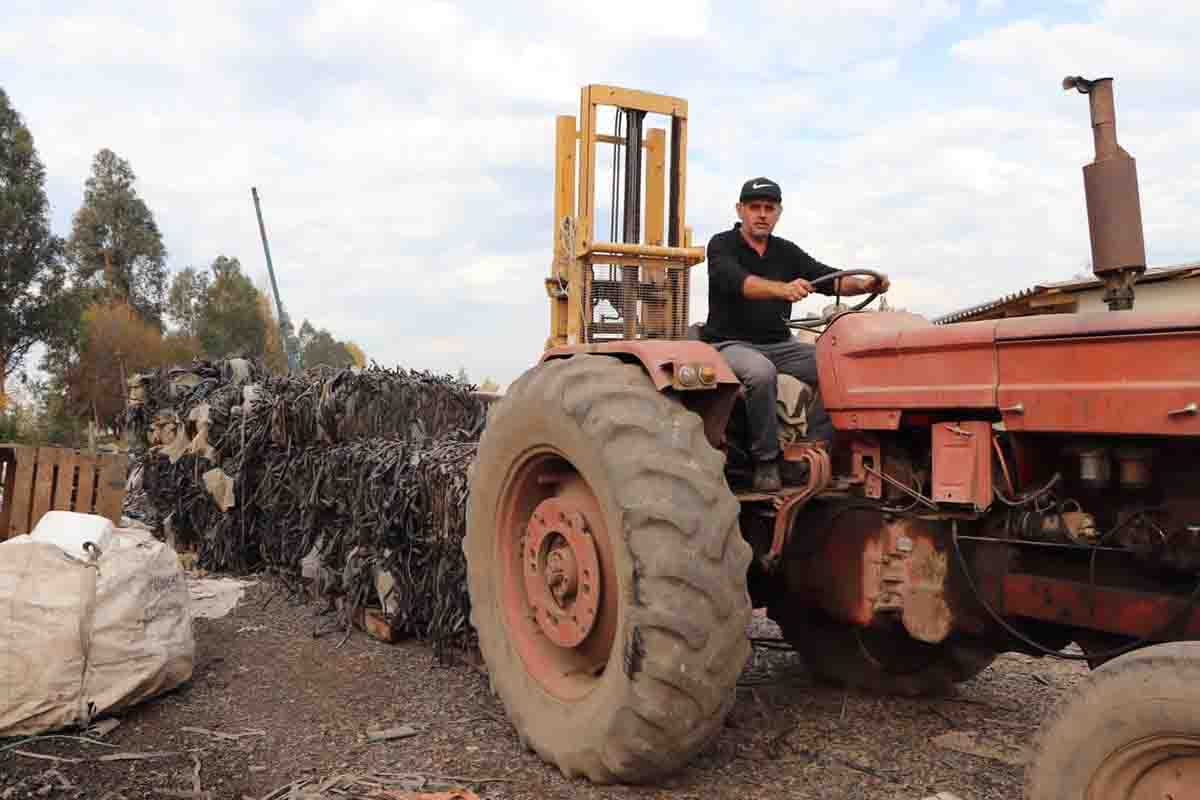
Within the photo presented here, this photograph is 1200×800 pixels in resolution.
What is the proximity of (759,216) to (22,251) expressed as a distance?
3481cm

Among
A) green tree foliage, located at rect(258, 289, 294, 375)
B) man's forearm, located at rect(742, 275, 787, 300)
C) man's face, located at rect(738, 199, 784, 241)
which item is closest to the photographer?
man's forearm, located at rect(742, 275, 787, 300)

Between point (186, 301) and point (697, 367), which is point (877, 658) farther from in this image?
point (186, 301)

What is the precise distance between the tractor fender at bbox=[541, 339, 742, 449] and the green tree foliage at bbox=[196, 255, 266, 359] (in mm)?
40966

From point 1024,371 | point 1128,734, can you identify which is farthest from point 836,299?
point 1128,734

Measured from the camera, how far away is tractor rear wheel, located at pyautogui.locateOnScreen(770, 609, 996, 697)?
398 centimetres

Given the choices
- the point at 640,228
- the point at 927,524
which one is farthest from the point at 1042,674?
the point at 640,228

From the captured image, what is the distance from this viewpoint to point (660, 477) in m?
2.95

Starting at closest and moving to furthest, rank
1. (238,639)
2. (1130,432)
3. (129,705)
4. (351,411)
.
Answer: (1130,432) < (129,705) < (238,639) < (351,411)

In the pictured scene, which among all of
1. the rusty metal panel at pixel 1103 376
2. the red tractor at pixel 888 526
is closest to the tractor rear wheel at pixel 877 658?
the red tractor at pixel 888 526

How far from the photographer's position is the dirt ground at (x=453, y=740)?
3182mm

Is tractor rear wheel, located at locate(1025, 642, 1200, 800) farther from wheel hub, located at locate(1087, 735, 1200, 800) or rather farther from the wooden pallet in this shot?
the wooden pallet

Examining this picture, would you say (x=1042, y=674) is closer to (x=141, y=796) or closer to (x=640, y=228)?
(x=141, y=796)

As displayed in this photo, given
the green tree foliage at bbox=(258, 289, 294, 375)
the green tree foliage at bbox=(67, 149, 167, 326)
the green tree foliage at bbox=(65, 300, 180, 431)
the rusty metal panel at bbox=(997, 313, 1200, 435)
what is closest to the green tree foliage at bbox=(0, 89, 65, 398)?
the green tree foliage at bbox=(65, 300, 180, 431)

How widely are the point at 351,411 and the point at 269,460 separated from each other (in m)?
0.78
